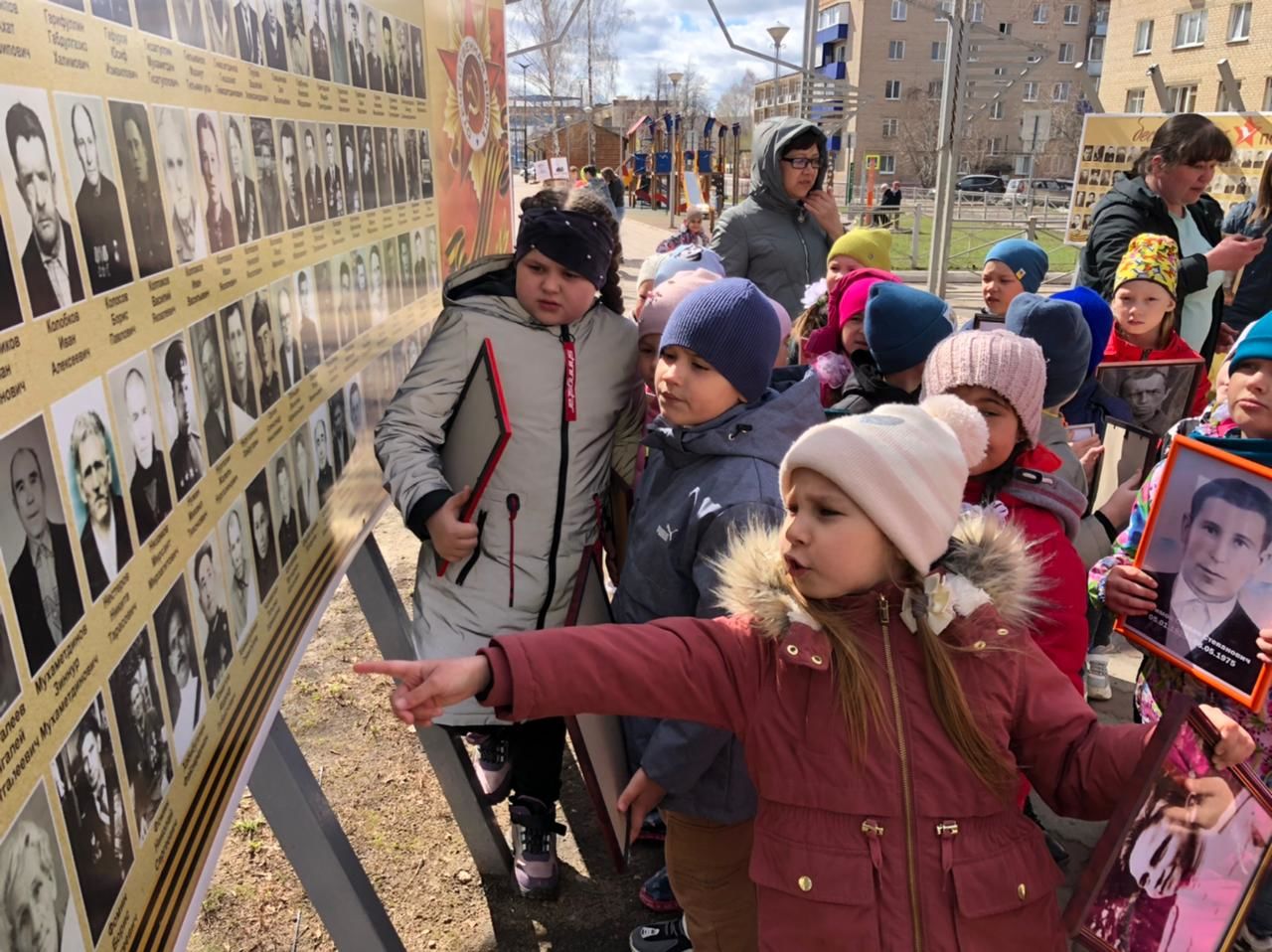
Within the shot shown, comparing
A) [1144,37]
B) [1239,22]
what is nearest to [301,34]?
[1239,22]

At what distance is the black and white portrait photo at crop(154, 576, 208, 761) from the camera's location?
A: 1.14 m

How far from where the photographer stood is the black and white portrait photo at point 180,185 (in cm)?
117

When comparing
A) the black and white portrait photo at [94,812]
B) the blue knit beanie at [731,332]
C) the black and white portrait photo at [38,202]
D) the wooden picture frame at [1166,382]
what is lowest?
the wooden picture frame at [1166,382]

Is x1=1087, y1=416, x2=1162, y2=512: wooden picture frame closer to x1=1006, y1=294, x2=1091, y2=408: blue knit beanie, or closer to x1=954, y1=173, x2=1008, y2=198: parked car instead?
x1=1006, y1=294, x2=1091, y2=408: blue knit beanie

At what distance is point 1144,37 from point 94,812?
4541 centimetres

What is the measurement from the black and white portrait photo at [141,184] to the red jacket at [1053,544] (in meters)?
1.69

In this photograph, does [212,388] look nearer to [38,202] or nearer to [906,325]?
[38,202]

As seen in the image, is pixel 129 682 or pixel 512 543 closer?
pixel 129 682

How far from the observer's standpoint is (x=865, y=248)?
12.3 ft

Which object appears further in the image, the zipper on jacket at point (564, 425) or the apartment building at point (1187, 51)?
the apartment building at point (1187, 51)

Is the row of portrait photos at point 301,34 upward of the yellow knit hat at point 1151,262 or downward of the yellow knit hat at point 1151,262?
upward

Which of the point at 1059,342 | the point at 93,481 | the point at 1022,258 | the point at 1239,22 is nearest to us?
the point at 93,481

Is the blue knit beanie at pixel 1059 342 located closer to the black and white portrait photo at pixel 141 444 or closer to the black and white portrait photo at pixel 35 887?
the black and white portrait photo at pixel 141 444

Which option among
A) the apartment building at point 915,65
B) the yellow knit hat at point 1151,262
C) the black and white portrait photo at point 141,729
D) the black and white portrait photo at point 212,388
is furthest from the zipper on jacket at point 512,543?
the apartment building at point 915,65
